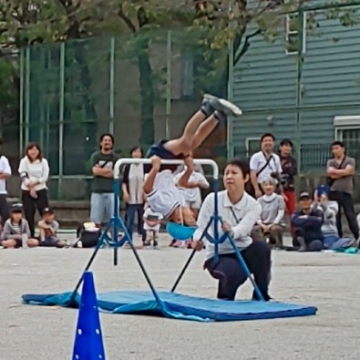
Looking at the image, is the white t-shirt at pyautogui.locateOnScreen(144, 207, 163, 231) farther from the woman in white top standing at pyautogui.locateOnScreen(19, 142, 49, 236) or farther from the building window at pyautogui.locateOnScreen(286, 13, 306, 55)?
the building window at pyautogui.locateOnScreen(286, 13, 306, 55)

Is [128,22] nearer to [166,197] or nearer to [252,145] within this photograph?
[252,145]

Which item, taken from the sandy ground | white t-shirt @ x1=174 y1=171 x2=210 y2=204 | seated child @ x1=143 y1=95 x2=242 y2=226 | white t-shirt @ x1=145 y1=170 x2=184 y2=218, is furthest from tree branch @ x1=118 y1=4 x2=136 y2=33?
seated child @ x1=143 y1=95 x2=242 y2=226

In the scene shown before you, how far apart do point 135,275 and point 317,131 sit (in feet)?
35.9

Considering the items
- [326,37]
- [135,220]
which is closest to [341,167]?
[135,220]

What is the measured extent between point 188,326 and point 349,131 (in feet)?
48.4

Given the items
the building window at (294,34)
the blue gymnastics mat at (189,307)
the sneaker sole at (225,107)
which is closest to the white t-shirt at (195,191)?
the building window at (294,34)

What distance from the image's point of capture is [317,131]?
81.0ft

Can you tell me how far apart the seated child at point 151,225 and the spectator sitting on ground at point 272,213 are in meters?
1.65

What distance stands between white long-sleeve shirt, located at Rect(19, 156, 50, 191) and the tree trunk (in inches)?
215

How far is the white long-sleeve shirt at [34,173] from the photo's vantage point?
70.9ft

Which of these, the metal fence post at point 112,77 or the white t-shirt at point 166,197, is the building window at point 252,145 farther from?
the white t-shirt at point 166,197

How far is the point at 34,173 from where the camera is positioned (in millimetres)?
21688

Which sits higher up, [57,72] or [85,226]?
[57,72]

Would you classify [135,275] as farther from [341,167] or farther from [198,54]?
[198,54]
